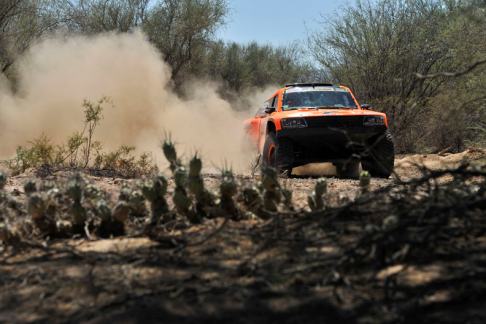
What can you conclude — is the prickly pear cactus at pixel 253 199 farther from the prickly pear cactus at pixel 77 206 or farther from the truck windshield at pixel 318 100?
the truck windshield at pixel 318 100

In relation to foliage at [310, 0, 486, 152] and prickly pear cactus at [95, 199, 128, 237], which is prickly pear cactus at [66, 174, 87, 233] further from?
foliage at [310, 0, 486, 152]

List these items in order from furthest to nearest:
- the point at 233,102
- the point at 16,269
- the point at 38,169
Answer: the point at 233,102 → the point at 38,169 → the point at 16,269

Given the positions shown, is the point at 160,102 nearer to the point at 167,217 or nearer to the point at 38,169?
the point at 38,169

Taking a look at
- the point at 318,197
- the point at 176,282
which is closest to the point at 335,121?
the point at 318,197

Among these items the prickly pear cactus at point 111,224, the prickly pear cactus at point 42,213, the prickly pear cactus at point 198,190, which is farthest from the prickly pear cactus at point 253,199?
the prickly pear cactus at point 42,213

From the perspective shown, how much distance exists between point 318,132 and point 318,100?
4.39 feet

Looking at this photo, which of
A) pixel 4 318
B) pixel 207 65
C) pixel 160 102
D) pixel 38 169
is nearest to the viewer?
pixel 4 318

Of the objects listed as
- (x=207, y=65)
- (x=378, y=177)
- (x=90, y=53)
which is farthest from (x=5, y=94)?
(x=207, y=65)

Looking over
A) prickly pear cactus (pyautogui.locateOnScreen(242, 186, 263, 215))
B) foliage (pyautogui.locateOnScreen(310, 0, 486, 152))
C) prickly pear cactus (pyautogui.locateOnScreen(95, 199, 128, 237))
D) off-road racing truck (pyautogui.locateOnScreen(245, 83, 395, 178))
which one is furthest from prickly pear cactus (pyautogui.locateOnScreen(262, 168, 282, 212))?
foliage (pyautogui.locateOnScreen(310, 0, 486, 152))

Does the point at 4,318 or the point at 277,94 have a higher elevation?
A: the point at 277,94

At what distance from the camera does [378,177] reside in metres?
9.12

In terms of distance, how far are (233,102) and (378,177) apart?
2463cm

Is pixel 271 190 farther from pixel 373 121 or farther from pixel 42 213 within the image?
pixel 373 121

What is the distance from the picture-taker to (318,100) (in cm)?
965
